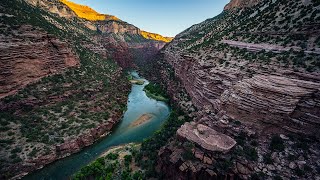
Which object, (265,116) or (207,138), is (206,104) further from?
(265,116)

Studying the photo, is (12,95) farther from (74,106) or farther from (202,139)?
(202,139)

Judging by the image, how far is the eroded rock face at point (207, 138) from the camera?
75.7 ft

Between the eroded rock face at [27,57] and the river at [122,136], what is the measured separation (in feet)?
53.0

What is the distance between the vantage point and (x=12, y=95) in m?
36.3

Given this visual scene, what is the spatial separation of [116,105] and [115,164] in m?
23.2

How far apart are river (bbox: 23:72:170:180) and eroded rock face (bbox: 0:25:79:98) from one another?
1615cm

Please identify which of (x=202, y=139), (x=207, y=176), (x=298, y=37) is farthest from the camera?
(x=298, y=37)

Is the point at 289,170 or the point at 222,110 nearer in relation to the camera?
the point at 289,170

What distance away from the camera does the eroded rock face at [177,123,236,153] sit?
23.1 metres

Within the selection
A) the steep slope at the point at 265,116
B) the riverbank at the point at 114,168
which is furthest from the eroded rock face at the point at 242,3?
the riverbank at the point at 114,168

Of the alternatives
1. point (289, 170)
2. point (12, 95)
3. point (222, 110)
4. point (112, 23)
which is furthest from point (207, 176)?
point (112, 23)

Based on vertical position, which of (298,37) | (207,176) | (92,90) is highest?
(298,37)

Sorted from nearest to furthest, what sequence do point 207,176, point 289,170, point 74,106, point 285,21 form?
point 289,170
point 207,176
point 285,21
point 74,106

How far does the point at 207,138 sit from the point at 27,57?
35.2m
